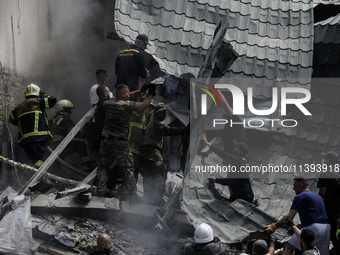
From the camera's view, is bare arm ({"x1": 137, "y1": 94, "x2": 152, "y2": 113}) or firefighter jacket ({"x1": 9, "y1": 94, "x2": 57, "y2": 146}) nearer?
bare arm ({"x1": 137, "y1": 94, "x2": 152, "y2": 113})

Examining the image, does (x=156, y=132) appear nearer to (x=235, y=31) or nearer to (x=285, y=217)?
(x=285, y=217)

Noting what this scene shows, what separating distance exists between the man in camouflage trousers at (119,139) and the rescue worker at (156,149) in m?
0.40

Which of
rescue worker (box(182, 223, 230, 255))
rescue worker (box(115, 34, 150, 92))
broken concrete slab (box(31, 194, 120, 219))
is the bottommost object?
broken concrete slab (box(31, 194, 120, 219))

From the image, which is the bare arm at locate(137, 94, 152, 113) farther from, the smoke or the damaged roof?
the smoke

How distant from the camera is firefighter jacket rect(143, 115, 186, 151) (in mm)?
9266

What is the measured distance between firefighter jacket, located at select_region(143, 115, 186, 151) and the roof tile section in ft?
6.03

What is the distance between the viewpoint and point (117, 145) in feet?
29.4

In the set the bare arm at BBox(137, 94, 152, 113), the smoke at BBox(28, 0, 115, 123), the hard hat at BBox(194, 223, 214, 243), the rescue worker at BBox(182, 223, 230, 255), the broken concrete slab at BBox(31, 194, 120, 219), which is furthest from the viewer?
the smoke at BBox(28, 0, 115, 123)

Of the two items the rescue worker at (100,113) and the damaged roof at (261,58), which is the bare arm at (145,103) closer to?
the rescue worker at (100,113)

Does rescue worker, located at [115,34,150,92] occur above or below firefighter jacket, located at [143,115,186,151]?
above

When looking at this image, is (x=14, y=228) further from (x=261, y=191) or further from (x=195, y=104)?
(x=261, y=191)

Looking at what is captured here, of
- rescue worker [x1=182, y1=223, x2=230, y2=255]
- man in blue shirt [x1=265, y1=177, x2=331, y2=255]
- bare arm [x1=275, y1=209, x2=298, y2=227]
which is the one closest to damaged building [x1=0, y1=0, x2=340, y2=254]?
man in blue shirt [x1=265, y1=177, x2=331, y2=255]

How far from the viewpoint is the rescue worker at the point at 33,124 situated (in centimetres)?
946

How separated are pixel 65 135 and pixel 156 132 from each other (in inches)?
76.9
